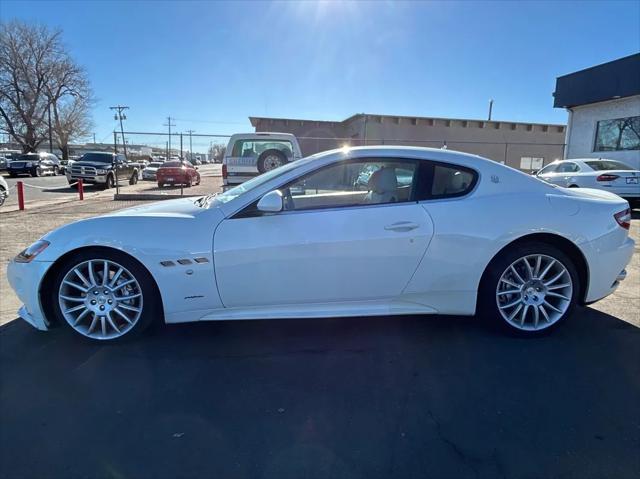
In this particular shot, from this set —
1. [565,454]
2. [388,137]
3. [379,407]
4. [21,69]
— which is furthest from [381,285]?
[21,69]

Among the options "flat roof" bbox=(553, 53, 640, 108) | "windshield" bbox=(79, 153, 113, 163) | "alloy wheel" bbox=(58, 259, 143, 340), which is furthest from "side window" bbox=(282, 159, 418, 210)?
"windshield" bbox=(79, 153, 113, 163)

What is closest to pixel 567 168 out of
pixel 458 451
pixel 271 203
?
pixel 271 203

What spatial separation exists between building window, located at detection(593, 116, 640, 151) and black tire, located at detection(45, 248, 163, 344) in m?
17.2

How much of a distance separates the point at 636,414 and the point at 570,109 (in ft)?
60.8

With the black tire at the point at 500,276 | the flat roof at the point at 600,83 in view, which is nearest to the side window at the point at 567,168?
the flat roof at the point at 600,83

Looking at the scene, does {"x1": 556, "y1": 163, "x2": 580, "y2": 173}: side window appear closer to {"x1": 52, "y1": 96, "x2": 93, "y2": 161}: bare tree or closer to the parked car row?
the parked car row

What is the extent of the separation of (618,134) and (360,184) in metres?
16.3

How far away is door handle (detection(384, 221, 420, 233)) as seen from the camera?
9.67 ft

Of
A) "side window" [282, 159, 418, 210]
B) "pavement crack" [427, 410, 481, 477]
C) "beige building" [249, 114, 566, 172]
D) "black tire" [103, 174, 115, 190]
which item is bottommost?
"pavement crack" [427, 410, 481, 477]

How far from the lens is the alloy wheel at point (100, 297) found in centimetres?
299

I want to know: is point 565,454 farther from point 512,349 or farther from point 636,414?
point 512,349

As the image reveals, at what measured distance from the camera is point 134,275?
9.68 ft

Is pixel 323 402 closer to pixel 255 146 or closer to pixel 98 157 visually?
pixel 255 146

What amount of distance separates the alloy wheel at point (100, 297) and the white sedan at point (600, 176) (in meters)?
10.4
